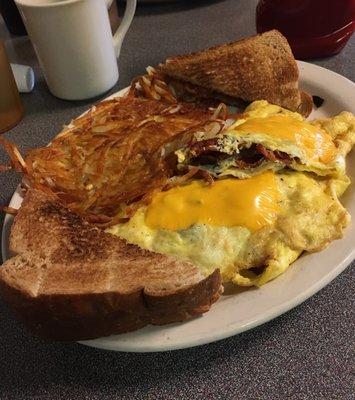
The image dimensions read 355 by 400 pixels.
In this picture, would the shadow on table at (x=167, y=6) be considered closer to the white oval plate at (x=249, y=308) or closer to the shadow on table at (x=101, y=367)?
the white oval plate at (x=249, y=308)

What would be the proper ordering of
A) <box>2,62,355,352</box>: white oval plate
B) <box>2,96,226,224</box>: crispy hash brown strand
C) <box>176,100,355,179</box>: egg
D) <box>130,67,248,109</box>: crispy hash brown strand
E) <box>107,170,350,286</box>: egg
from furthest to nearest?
<box>130,67,248,109</box>: crispy hash brown strand, <box>2,96,226,224</box>: crispy hash brown strand, <box>176,100,355,179</box>: egg, <box>107,170,350,286</box>: egg, <box>2,62,355,352</box>: white oval plate

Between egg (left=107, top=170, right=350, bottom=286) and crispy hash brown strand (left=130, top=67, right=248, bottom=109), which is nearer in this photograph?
egg (left=107, top=170, right=350, bottom=286)

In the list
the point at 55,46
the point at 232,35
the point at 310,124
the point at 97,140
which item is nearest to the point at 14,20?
the point at 55,46

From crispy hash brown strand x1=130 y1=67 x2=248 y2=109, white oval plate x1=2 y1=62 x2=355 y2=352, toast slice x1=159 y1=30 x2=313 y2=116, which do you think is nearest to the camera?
white oval plate x1=2 y1=62 x2=355 y2=352

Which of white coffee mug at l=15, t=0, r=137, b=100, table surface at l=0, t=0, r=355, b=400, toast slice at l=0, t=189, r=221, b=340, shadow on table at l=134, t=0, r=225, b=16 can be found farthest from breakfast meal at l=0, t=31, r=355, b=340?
shadow on table at l=134, t=0, r=225, b=16

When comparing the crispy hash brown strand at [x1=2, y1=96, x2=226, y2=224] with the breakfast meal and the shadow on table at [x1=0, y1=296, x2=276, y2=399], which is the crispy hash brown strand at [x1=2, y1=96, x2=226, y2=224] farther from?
the shadow on table at [x1=0, y1=296, x2=276, y2=399]

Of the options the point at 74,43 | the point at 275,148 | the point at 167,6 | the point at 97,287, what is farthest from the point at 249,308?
the point at 167,6

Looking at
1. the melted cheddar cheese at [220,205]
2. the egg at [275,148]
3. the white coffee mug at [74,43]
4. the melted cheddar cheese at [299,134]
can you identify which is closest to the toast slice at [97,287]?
the melted cheddar cheese at [220,205]
